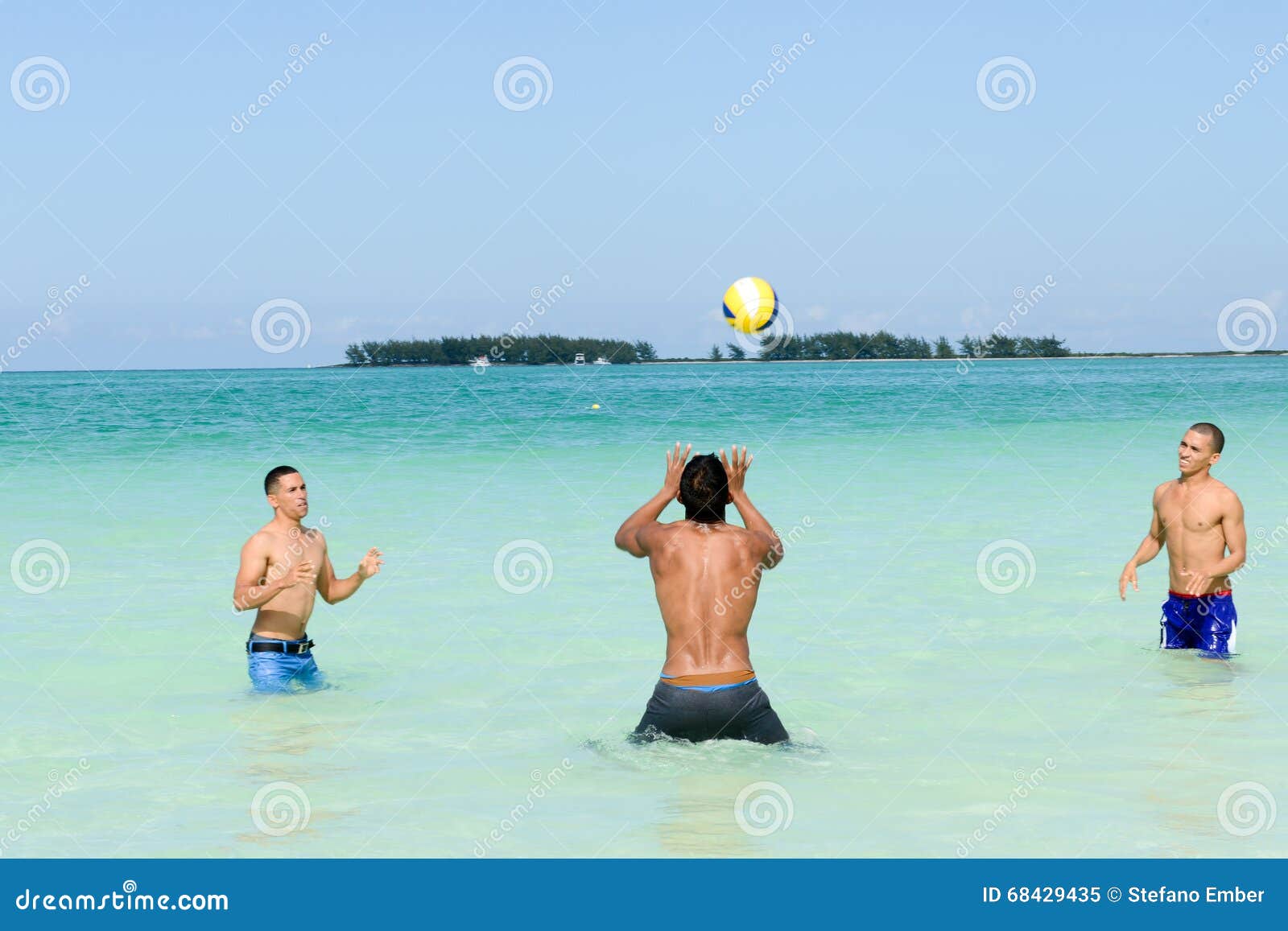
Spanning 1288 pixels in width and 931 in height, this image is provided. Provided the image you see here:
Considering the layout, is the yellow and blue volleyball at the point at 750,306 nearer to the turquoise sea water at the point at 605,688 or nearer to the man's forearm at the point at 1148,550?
the turquoise sea water at the point at 605,688

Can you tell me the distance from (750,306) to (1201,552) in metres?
4.22

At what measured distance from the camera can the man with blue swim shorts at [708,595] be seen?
6102 millimetres

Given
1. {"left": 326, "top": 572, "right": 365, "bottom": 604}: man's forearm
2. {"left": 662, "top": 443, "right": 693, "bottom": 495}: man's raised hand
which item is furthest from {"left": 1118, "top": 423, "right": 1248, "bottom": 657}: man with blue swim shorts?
{"left": 326, "top": 572, "right": 365, "bottom": 604}: man's forearm

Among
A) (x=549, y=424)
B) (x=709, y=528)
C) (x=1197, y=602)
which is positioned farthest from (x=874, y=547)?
(x=549, y=424)

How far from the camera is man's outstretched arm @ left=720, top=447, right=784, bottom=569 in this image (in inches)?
239

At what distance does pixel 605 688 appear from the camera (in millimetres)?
8117

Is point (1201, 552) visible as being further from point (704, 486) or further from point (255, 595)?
point (255, 595)

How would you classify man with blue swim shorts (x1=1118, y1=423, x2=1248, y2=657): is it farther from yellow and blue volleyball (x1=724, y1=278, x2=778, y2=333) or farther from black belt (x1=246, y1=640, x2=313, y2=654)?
black belt (x1=246, y1=640, x2=313, y2=654)

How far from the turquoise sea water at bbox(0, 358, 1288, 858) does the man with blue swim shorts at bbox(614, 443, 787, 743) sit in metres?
0.22

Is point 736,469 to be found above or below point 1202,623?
above

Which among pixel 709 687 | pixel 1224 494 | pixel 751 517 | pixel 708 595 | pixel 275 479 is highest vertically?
pixel 275 479

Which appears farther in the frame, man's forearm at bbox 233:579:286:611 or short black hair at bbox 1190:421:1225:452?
short black hair at bbox 1190:421:1225:452

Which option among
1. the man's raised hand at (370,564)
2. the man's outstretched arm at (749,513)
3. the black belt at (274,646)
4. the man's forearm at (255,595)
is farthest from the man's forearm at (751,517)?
the black belt at (274,646)

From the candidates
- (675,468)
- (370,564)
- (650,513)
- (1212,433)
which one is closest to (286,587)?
(370,564)
